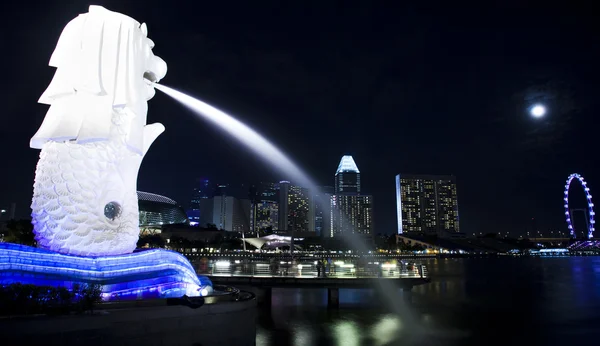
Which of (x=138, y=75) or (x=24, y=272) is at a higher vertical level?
(x=138, y=75)

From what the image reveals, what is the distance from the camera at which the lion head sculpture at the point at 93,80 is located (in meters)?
13.2

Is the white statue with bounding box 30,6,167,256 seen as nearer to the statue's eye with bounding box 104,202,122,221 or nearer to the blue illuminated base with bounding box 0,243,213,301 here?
the statue's eye with bounding box 104,202,122,221

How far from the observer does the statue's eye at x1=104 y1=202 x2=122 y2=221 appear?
1403 centimetres

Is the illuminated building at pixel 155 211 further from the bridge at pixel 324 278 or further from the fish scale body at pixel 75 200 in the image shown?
the fish scale body at pixel 75 200

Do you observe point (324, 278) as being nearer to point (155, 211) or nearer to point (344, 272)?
point (344, 272)

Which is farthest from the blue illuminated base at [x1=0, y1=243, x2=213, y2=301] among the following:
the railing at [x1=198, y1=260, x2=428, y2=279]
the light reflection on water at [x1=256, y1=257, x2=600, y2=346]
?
the railing at [x1=198, y1=260, x2=428, y2=279]

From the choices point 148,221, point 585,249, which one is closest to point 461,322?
point 148,221

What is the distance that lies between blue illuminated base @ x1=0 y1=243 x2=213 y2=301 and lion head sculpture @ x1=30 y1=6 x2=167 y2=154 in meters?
3.47

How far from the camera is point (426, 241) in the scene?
152750mm

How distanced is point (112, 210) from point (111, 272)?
2.26 meters

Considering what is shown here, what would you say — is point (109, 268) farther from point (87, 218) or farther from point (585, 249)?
point (585, 249)

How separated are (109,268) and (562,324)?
2319cm

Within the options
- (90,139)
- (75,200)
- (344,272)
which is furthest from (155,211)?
(90,139)

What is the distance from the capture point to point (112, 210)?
14102 millimetres
